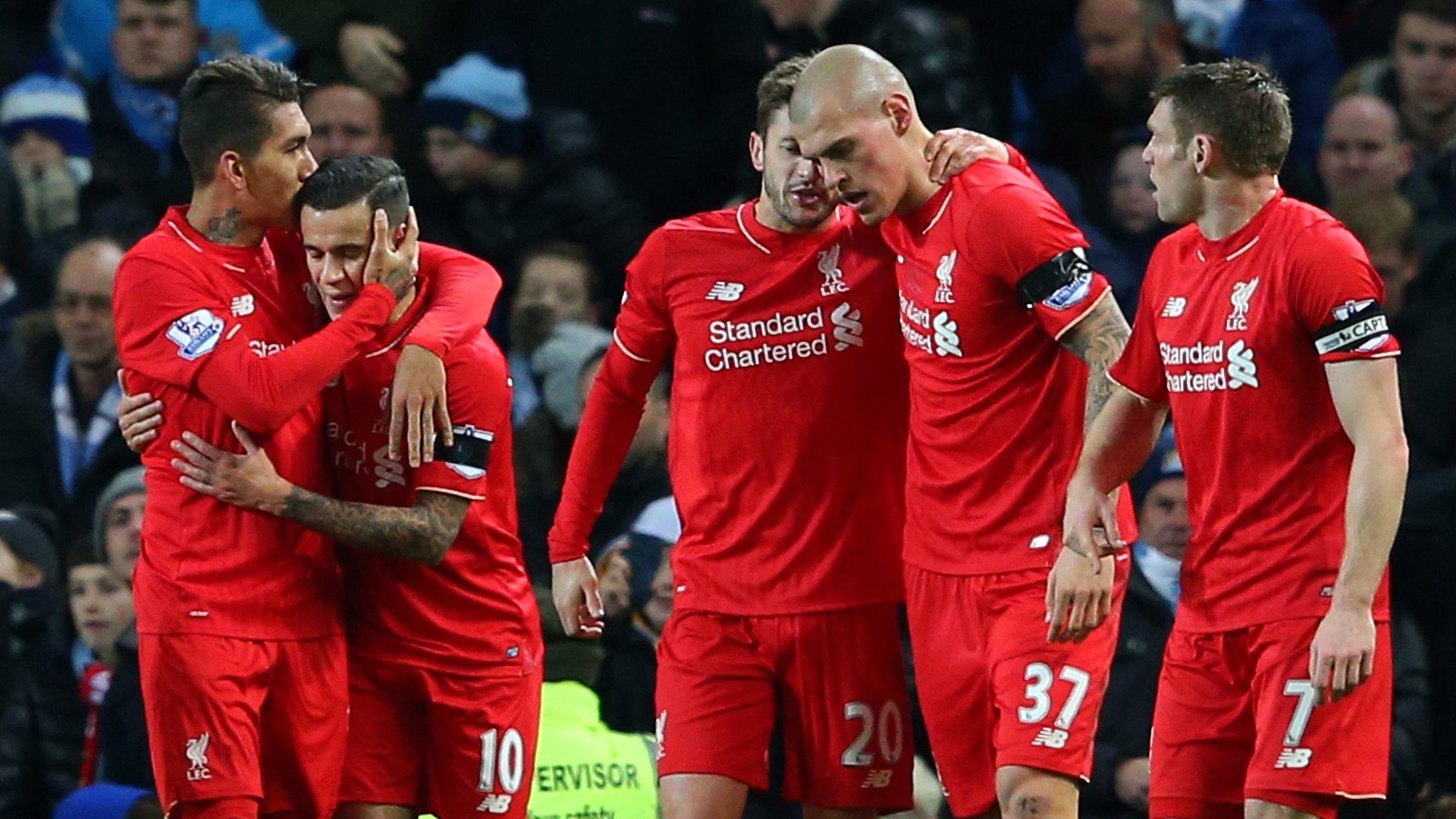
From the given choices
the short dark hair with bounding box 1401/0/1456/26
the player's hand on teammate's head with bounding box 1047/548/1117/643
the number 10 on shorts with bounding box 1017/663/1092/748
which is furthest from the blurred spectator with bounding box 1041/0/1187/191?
the player's hand on teammate's head with bounding box 1047/548/1117/643

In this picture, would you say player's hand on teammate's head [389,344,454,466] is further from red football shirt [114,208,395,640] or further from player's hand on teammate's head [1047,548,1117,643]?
player's hand on teammate's head [1047,548,1117,643]

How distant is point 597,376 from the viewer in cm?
706

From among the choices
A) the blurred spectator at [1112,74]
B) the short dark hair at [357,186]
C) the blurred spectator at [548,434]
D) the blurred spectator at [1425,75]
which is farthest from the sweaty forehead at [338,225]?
the blurred spectator at [1425,75]

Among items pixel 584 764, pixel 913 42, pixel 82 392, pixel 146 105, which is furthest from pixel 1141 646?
pixel 146 105

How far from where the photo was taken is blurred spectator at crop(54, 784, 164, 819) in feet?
24.7

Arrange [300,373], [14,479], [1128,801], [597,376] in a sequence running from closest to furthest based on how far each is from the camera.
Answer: [300,373] → [597,376] → [1128,801] → [14,479]

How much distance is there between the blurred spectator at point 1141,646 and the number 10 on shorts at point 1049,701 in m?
1.83

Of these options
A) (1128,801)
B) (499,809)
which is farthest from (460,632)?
(1128,801)

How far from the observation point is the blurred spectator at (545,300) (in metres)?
10.1

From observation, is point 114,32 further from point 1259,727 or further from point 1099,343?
point 1259,727

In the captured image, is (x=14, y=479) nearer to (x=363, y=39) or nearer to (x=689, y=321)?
(x=363, y=39)

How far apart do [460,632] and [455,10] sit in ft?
18.0

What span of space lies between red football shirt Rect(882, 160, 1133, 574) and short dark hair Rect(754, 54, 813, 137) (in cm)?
53

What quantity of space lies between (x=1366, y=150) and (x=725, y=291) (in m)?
4.05
